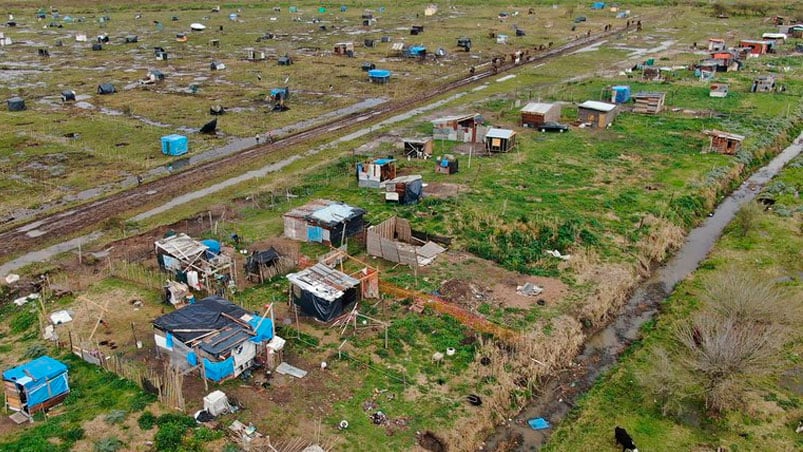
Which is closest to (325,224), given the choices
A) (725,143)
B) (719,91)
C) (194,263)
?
(194,263)

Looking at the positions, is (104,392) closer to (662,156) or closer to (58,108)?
(662,156)

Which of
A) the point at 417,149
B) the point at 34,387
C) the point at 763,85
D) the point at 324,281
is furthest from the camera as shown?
the point at 763,85

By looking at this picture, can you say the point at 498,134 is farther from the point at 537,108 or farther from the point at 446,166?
the point at 537,108

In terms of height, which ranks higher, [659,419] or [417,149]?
[417,149]

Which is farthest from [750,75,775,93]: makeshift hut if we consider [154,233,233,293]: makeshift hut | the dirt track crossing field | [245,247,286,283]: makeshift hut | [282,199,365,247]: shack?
[154,233,233,293]: makeshift hut

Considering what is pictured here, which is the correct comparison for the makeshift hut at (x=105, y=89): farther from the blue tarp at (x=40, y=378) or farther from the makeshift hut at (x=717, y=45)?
the makeshift hut at (x=717, y=45)

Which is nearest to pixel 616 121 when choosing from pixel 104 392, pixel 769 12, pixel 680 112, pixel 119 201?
pixel 680 112
